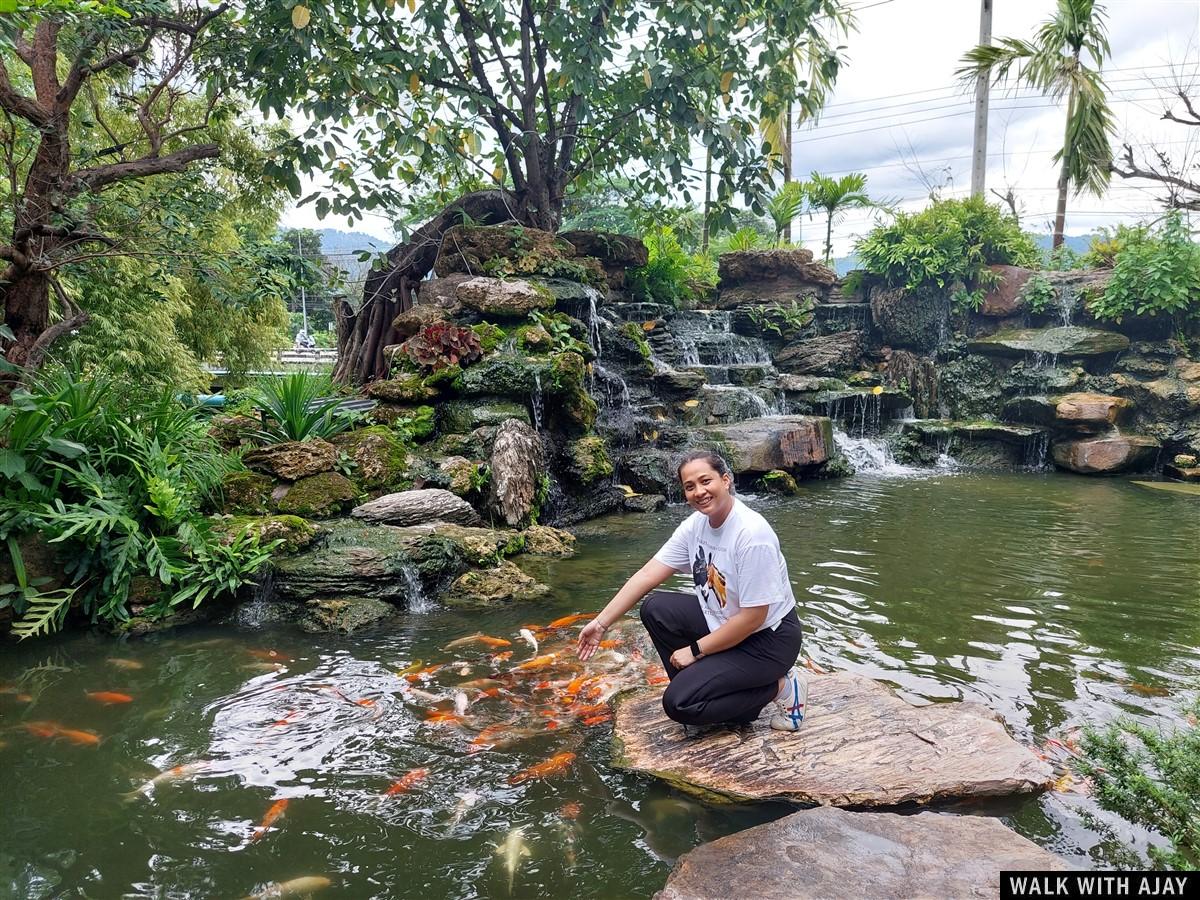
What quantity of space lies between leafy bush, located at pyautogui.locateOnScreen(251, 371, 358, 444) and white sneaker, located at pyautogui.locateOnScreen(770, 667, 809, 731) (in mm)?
5625

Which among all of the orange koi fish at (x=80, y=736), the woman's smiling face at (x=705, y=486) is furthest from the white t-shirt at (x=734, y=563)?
the orange koi fish at (x=80, y=736)

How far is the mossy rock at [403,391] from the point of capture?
8.86 metres

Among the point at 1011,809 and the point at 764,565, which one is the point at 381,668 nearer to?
the point at 764,565

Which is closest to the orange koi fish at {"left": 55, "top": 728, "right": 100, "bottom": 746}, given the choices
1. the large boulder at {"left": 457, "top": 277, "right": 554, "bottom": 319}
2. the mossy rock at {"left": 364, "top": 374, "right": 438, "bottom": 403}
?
the mossy rock at {"left": 364, "top": 374, "right": 438, "bottom": 403}

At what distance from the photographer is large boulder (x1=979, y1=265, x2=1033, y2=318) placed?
16.0m

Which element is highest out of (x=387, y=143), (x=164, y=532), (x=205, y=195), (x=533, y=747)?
(x=387, y=143)

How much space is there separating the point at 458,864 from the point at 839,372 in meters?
14.5

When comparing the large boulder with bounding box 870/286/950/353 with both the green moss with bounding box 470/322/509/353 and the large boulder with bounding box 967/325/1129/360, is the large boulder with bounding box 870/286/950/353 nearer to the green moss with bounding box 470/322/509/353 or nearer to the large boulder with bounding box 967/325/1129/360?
the large boulder with bounding box 967/325/1129/360

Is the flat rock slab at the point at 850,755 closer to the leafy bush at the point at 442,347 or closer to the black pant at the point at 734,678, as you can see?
the black pant at the point at 734,678

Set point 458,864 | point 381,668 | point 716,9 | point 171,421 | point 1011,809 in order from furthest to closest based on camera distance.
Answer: point 716,9 → point 171,421 → point 381,668 → point 1011,809 → point 458,864

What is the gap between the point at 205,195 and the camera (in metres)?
7.85

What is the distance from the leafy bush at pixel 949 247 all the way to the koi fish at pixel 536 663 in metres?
14.4

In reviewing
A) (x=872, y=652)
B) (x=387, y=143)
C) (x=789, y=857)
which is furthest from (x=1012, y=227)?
(x=789, y=857)

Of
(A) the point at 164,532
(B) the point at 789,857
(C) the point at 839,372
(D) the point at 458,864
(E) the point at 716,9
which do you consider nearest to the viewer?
(B) the point at 789,857
